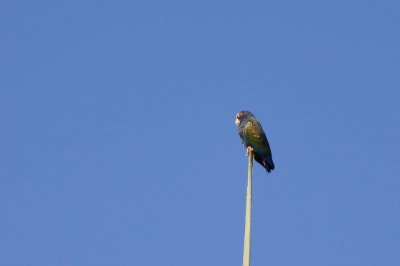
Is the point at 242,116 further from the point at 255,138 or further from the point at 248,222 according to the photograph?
the point at 248,222

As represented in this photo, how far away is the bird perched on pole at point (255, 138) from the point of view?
65.1ft

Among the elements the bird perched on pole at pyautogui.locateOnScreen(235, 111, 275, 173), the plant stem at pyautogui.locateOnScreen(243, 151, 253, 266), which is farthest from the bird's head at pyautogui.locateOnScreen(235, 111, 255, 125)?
the plant stem at pyautogui.locateOnScreen(243, 151, 253, 266)

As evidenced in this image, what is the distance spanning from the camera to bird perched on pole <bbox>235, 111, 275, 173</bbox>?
1983cm

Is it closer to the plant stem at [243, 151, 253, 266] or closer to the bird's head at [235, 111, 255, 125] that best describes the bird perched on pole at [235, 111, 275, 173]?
the bird's head at [235, 111, 255, 125]

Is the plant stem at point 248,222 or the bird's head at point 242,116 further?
the bird's head at point 242,116

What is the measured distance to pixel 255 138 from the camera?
20438 millimetres

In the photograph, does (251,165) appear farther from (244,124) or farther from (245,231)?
(244,124)

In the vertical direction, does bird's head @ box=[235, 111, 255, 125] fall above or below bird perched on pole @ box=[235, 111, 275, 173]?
above

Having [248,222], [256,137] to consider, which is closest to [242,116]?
[256,137]

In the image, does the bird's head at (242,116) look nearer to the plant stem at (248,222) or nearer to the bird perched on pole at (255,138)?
the bird perched on pole at (255,138)

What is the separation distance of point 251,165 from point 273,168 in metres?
8.70

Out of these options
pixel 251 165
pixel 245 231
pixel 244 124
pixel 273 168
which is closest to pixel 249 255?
pixel 245 231

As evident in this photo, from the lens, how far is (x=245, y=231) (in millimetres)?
10477

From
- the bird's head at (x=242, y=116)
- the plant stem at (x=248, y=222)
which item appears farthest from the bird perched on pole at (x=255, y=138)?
the plant stem at (x=248, y=222)
